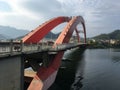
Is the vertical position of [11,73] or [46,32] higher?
[46,32]

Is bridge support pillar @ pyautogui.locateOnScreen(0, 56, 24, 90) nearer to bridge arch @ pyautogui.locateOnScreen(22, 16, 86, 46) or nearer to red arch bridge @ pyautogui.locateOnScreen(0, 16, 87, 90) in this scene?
red arch bridge @ pyautogui.locateOnScreen(0, 16, 87, 90)

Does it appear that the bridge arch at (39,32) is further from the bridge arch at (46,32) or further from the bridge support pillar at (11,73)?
the bridge support pillar at (11,73)

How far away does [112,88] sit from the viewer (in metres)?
30.1

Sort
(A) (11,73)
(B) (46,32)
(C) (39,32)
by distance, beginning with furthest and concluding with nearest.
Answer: (B) (46,32), (C) (39,32), (A) (11,73)

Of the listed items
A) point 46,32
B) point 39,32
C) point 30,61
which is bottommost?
point 30,61

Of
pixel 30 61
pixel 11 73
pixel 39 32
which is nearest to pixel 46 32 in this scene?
pixel 39 32

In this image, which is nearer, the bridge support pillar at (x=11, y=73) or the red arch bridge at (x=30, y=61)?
the bridge support pillar at (x=11, y=73)

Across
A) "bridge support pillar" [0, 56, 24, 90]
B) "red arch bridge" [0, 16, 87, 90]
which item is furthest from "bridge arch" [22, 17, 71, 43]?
"bridge support pillar" [0, 56, 24, 90]

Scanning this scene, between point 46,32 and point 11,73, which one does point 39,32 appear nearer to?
point 46,32

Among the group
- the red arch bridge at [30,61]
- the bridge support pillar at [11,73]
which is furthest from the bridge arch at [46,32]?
the bridge support pillar at [11,73]

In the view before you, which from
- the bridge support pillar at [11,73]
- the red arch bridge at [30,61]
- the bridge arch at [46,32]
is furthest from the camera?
the bridge arch at [46,32]

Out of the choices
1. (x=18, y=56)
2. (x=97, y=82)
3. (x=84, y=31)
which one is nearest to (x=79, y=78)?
(x=97, y=82)

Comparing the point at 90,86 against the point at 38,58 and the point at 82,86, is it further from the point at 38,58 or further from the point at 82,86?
the point at 38,58

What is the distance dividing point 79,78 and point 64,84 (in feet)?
20.9
